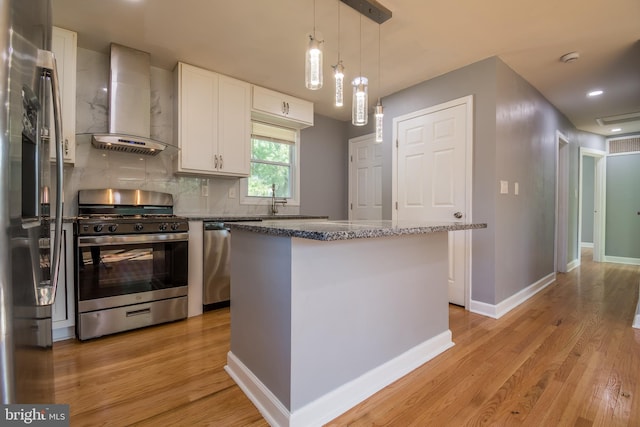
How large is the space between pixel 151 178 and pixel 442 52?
3.02 metres

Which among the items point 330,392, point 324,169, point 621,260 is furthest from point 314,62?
point 621,260

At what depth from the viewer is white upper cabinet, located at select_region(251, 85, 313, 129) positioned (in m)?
3.35

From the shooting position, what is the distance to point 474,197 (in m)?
2.79

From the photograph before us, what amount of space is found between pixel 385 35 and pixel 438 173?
1449 mm

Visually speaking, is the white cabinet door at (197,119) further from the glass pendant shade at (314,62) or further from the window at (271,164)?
the glass pendant shade at (314,62)

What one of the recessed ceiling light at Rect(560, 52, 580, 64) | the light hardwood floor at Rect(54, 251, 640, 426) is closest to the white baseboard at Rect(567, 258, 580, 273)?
the light hardwood floor at Rect(54, 251, 640, 426)

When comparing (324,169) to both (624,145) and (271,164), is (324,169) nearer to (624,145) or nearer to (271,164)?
(271,164)

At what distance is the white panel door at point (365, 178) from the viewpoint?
173 inches

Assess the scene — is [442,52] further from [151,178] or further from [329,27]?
[151,178]

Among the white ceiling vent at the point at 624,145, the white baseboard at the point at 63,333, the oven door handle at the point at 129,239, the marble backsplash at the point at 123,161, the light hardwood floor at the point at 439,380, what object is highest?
the white ceiling vent at the point at 624,145

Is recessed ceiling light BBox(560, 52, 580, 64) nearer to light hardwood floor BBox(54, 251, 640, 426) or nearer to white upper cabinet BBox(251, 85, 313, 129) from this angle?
light hardwood floor BBox(54, 251, 640, 426)

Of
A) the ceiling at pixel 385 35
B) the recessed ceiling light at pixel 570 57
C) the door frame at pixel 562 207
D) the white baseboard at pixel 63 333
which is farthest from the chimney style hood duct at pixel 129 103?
the door frame at pixel 562 207

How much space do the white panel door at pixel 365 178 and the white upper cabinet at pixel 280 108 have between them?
1109 millimetres

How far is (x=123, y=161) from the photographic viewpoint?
2.78 m
